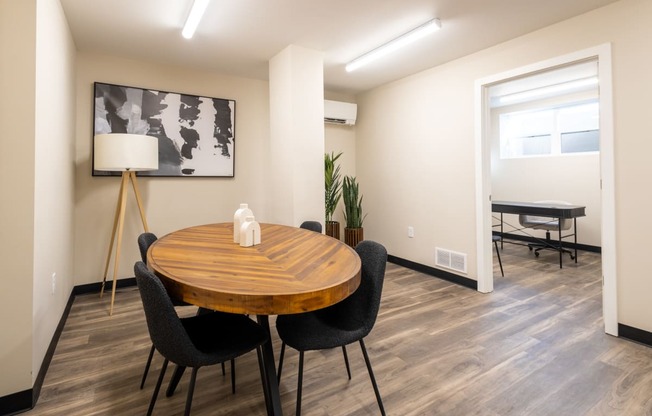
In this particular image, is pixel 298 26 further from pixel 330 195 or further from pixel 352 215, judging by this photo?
pixel 352 215

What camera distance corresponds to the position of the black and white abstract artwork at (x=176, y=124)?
3.56 meters

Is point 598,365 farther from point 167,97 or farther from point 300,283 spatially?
point 167,97

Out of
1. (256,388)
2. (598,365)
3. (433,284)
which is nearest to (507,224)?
(433,284)

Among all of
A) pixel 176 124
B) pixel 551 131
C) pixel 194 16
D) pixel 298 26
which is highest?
pixel 298 26

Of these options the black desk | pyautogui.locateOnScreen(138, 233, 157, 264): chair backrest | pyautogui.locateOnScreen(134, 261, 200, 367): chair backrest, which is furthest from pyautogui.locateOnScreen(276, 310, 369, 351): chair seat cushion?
the black desk

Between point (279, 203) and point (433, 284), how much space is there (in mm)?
2025

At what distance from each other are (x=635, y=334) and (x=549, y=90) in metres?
4.17

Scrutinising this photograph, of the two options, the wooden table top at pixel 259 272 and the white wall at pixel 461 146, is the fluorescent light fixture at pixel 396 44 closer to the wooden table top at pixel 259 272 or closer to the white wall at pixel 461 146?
the white wall at pixel 461 146

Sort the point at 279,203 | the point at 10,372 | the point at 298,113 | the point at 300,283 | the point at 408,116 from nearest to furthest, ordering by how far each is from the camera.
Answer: the point at 300,283
the point at 10,372
the point at 298,113
the point at 279,203
the point at 408,116

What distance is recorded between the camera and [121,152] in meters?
2.98

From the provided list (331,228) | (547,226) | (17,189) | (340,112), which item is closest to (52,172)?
(17,189)

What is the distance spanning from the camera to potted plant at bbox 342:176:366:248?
4.72m

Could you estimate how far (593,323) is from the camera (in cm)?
277

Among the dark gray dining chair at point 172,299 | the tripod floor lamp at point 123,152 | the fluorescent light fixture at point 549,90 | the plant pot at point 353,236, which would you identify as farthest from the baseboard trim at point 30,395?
the fluorescent light fixture at point 549,90
